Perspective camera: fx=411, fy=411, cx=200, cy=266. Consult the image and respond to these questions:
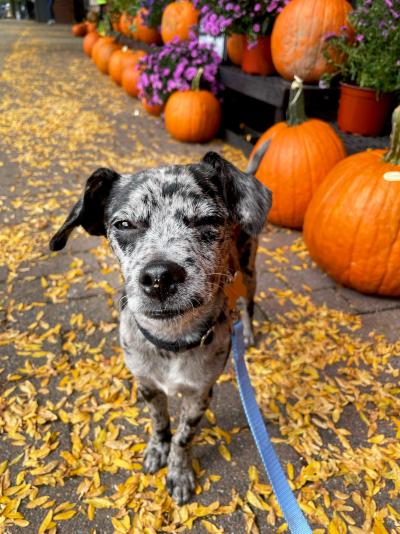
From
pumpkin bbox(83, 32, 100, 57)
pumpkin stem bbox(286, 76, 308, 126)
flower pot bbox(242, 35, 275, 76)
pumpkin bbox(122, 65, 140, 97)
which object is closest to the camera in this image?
pumpkin stem bbox(286, 76, 308, 126)

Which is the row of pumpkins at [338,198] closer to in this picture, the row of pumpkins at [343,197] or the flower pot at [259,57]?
the row of pumpkins at [343,197]

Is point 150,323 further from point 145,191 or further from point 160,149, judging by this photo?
point 160,149

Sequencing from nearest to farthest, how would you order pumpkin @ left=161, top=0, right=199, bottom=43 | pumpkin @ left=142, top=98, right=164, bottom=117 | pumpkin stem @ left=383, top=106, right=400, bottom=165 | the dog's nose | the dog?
the dog's nose, the dog, pumpkin stem @ left=383, top=106, right=400, bottom=165, pumpkin @ left=161, top=0, right=199, bottom=43, pumpkin @ left=142, top=98, right=164, bottom=117

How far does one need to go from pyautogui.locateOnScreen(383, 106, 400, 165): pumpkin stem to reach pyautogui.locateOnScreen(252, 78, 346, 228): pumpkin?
3.25 ft

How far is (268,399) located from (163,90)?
717 cm

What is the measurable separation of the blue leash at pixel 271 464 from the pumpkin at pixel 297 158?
9.70ft

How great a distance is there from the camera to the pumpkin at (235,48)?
7431 mm

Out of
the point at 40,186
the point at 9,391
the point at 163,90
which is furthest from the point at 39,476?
the point at 163,90

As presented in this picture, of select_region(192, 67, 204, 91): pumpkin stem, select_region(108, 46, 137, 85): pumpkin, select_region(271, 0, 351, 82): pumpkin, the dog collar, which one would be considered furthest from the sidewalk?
select_region(108, 46, 137, 85): pumpkin

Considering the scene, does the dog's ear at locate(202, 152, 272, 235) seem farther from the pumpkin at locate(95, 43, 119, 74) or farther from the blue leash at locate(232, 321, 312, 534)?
the pumpkin at locate(95, 43, 119, 74)

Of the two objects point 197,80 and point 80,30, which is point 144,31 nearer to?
point 197,80

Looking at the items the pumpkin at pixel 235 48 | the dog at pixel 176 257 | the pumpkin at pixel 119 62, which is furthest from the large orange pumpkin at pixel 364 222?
the pumpkin at pixel 119 62

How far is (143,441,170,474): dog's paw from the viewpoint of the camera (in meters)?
2.69

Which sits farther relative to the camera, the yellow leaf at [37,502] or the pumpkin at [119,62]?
the pumpkin at [119,62]
